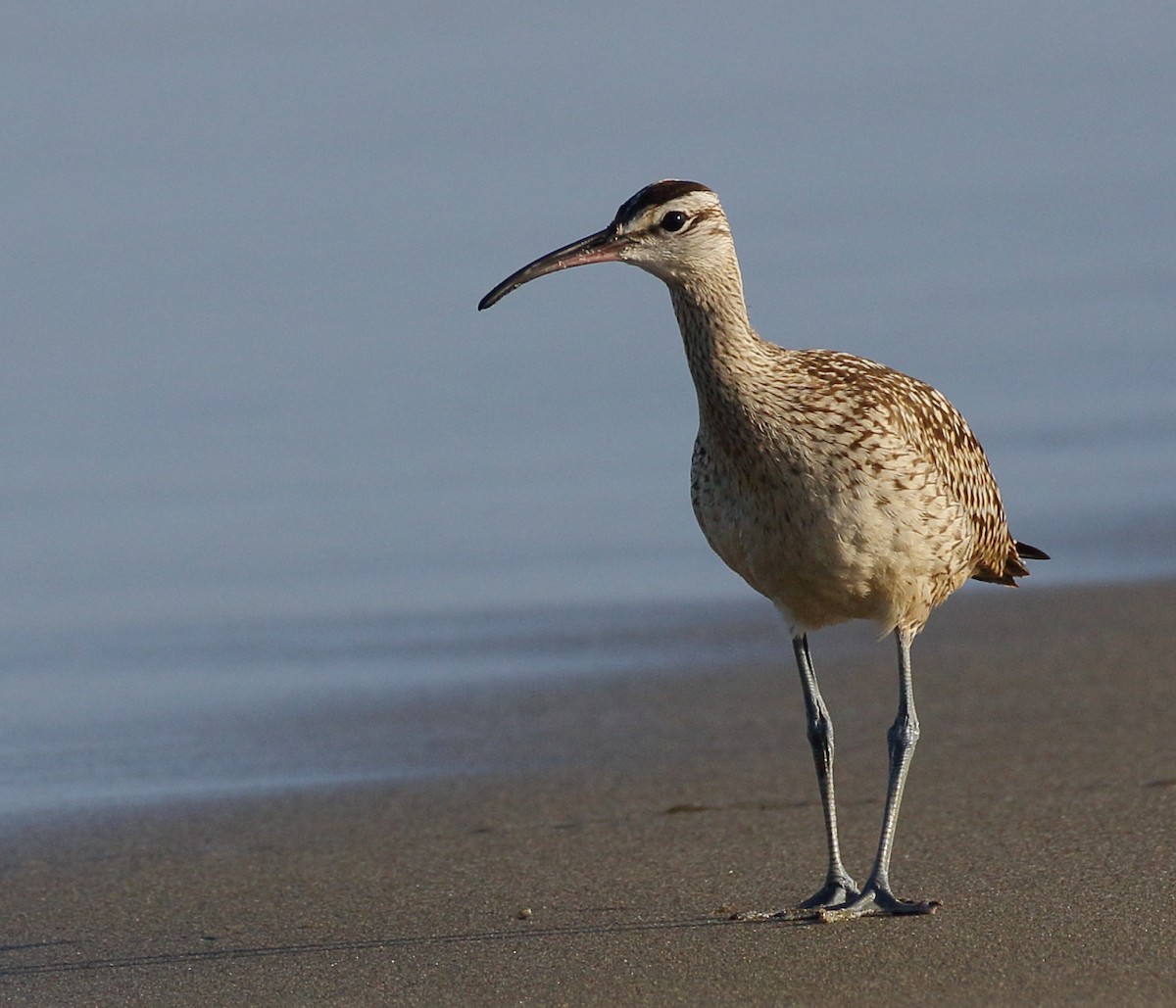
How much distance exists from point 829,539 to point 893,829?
0.84m

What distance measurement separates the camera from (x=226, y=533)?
37.9ft

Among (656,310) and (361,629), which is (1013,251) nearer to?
(656,310)

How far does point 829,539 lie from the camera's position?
17.8ft

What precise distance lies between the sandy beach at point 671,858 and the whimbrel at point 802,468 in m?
0.43

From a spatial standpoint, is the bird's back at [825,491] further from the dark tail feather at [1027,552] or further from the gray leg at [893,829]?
the dark tail feather at [1027,552]

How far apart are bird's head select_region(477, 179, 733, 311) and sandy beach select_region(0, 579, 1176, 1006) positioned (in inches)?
67.4

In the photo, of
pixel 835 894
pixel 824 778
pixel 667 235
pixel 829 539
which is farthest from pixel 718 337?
pixel 835 894

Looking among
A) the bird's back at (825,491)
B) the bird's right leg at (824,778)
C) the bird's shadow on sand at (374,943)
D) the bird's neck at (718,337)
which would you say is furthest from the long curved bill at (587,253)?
→ the bird's shadow on sand at (374,943)

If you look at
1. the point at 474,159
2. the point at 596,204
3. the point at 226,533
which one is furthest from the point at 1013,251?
the point at 226,533

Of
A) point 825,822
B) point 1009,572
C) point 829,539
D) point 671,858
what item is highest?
point 829,539

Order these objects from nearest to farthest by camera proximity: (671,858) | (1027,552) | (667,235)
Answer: (667,235), (671,858), (1027,552)

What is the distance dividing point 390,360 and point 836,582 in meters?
9.80

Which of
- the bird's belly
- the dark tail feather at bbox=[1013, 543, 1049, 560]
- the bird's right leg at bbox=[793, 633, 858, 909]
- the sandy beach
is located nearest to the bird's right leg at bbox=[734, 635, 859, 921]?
the bird's right leg at bbox=[793, 633, 858, 909]

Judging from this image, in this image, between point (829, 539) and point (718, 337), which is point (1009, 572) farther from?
point (718, 337)
